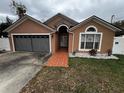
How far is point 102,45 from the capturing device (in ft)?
40.8

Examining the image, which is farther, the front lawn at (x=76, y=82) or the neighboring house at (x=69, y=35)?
the neighboring house at (x=69, y=35)

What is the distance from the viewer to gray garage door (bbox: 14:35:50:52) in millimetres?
13367

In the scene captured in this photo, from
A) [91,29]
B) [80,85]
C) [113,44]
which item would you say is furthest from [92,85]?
[113,44]

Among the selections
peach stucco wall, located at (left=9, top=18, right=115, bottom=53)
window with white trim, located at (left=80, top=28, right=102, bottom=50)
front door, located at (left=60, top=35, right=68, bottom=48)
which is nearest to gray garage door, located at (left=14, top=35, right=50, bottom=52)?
peach stucco wall, located at (left=9, top=18, right=115, bottom=53)

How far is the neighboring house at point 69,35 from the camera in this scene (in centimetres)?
1207

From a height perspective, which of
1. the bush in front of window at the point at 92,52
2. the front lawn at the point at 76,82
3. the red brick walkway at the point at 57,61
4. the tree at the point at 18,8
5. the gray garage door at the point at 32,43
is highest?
the tree at the point at 18,8

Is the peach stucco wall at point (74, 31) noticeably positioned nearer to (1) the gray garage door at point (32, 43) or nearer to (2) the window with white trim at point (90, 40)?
(2) the window with white trim at point (90, 40)

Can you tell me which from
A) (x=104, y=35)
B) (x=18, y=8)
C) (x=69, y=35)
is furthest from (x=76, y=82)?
(x=18, y=8)

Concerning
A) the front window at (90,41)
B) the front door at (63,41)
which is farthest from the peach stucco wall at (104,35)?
the front door at (63,41)

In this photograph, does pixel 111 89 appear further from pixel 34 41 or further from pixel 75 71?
pixel 34 41

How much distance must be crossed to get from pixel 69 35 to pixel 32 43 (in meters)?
5.47

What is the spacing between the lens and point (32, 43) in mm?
13680

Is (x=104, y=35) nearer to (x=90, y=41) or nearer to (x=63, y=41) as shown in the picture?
(x=90, y=41)

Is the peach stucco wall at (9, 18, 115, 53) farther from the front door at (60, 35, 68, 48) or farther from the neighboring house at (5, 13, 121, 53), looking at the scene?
the front door at (60, 35, 68, 48)
